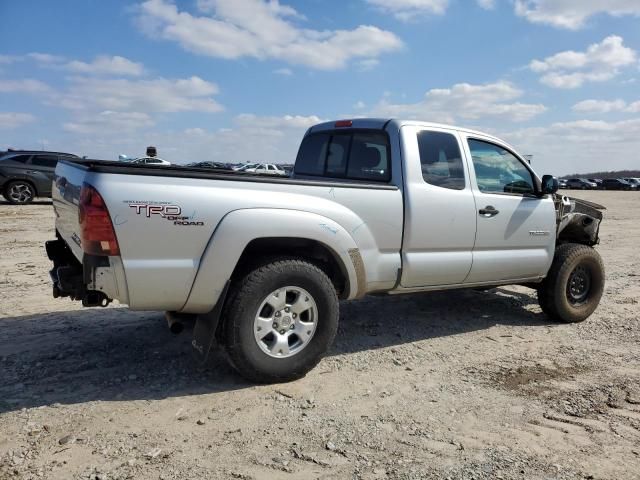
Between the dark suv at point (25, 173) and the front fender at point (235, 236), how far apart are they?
14.7 m

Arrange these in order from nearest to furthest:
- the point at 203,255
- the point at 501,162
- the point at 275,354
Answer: the point at 203,255
the point at 275,354
the point at 501,162

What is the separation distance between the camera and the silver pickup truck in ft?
10.5

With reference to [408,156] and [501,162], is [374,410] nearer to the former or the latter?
[408,156]

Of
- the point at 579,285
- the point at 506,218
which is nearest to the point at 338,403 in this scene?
the point at 506,218

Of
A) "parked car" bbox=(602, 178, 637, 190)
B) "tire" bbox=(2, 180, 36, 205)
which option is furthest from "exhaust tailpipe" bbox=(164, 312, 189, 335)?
"parked car" bbox=(602, 178, 637, 190)

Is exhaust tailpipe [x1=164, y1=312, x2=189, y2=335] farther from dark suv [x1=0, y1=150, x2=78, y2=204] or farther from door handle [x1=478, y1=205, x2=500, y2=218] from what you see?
dark suv [x1=0, y1=150, x2=78, y2=204]

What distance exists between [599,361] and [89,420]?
4.08 metres

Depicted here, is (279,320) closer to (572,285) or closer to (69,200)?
(69,200)

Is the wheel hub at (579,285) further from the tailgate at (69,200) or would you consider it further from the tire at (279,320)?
the tailgate at (69,200)

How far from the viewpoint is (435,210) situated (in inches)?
175

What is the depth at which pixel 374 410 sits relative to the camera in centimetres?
347

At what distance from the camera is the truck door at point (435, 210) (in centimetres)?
432

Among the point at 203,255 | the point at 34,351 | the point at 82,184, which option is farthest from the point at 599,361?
the point at 34,351

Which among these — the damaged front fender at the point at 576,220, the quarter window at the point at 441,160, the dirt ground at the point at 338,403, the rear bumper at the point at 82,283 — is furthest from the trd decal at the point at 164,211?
the damaged front fender at the point at 576,220
